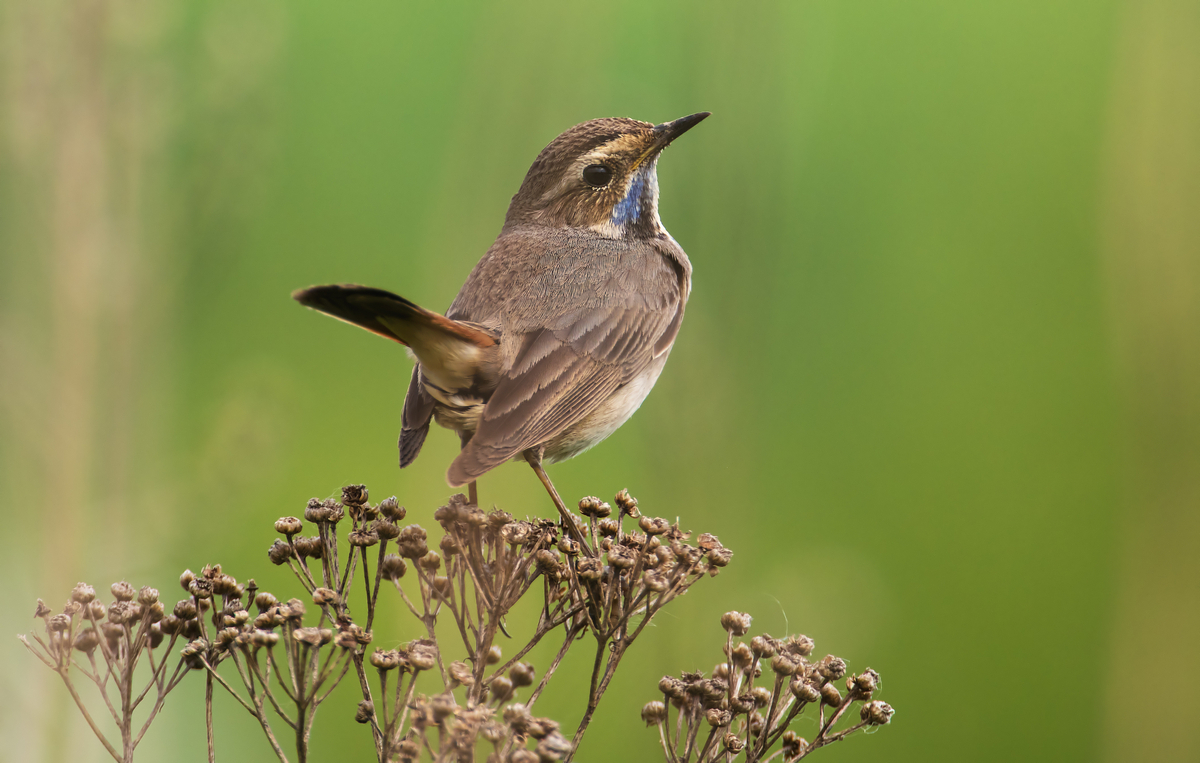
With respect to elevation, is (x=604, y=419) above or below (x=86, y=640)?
above

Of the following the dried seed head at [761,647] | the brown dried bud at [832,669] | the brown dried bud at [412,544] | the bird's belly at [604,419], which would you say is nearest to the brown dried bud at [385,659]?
the brown dried bud at [412,544]

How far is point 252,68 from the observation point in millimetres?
2486

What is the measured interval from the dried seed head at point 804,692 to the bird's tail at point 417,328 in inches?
41.7

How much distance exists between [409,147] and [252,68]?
2043 mm

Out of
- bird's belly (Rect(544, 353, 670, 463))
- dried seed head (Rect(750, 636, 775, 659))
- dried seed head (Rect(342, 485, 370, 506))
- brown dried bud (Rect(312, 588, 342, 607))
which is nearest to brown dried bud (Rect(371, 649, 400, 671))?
brown dried bud (Rect(312, 588, 342, 607))

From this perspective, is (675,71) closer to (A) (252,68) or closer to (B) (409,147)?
(A) (252,68)

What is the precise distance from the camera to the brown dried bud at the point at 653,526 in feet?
5.83

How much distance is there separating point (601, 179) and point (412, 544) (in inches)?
66.6

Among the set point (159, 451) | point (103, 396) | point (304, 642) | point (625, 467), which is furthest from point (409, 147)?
point (304, 642)

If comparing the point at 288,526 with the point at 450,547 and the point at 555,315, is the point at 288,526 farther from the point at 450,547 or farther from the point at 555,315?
the point at 555,315

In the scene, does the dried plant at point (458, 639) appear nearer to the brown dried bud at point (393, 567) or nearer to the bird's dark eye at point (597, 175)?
the brown dried bud at point (393, 567)

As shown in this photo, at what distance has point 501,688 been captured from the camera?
1.44 m

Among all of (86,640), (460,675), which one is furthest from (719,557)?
(86,640)

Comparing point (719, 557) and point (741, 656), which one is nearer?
point (741, 656)
